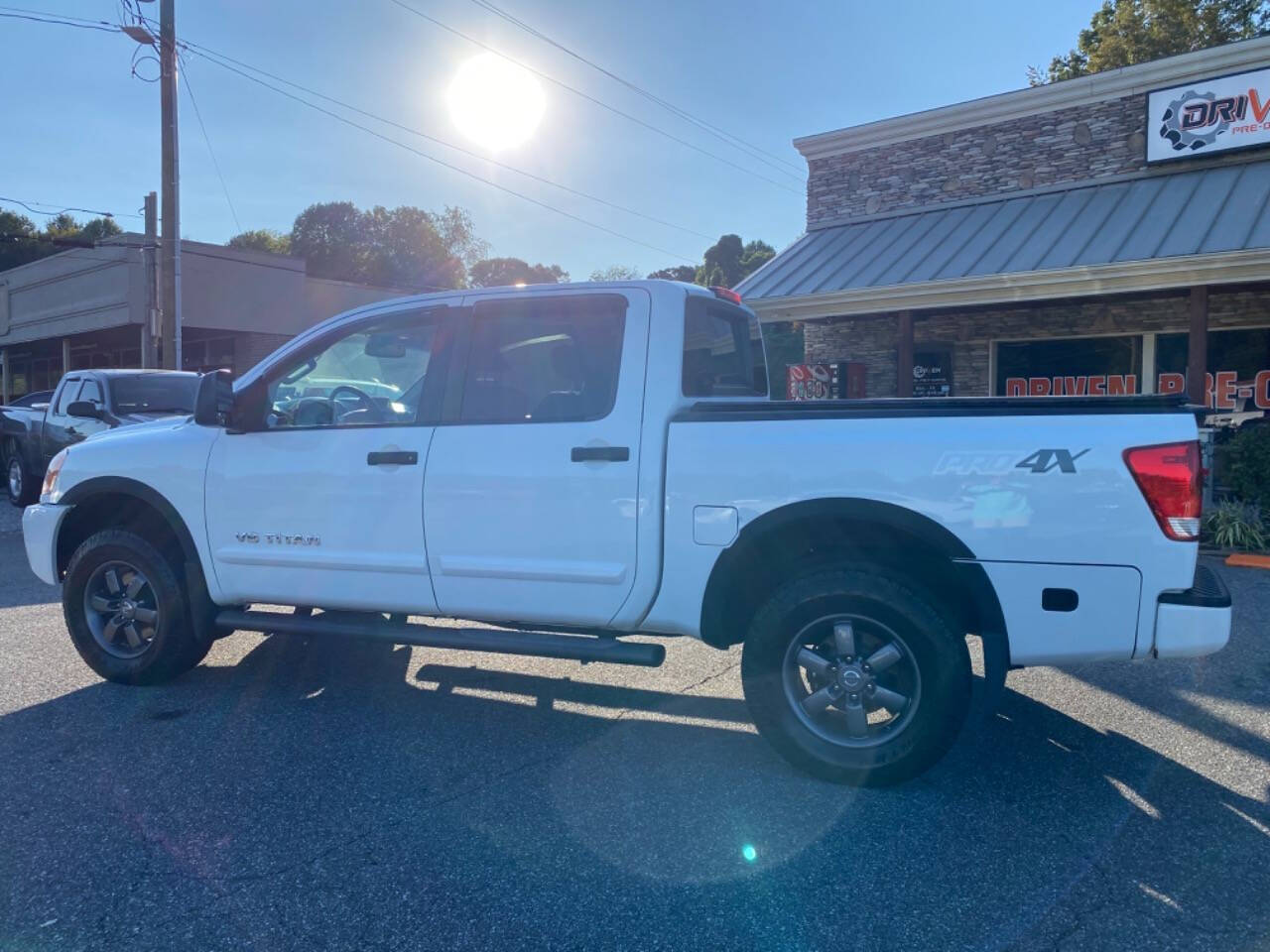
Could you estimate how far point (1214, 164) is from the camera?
13445mm

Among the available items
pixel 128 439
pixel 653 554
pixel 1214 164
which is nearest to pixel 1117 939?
pixel 653 554

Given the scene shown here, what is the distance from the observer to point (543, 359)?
463 cm

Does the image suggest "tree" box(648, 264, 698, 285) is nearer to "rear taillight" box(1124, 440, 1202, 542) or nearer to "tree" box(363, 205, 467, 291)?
"tree" box(363, 205, 467, 291)

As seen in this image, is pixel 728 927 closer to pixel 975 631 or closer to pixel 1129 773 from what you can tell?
pixel 975 631

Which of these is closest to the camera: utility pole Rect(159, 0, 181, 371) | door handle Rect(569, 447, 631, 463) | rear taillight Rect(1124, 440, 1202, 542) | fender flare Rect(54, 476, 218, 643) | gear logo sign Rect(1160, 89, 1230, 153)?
rear taillight Rect(1124, 440, 1202, 542)

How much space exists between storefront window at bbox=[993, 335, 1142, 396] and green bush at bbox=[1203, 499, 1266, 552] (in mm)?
4349

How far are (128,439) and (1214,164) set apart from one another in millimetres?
14148

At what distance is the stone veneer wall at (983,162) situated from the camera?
14.3 meters

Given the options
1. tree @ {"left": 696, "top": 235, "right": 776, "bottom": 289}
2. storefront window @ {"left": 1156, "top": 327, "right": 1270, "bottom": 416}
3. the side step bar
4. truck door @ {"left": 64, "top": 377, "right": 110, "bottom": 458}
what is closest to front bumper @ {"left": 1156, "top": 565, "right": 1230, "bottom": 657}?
the side step bar

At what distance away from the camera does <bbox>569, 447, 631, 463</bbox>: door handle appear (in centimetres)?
418

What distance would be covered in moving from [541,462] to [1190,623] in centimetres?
261

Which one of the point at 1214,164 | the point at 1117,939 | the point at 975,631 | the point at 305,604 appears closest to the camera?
the point at 1117,939

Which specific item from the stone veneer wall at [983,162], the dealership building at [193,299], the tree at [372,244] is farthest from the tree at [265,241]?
the stone veneer wall at [983,162]

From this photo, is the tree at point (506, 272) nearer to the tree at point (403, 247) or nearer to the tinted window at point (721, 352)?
the tree at point (403, 247)
